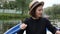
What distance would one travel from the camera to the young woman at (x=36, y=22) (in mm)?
1978

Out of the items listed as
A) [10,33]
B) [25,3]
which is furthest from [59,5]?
[10,33]

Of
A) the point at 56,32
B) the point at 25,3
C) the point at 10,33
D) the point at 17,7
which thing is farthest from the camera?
the point at 17,7

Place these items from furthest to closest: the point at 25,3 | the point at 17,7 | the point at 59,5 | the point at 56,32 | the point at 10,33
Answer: the point at 17,7 < the point at 25,3 < the point at 59,5 < the point at 10,33 < the point at 56,32

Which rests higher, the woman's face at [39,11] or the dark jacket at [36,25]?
the woman's face at [39,11]

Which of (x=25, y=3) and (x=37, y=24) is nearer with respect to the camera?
(x=37, y=24)

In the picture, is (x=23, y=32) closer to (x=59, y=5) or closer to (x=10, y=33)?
(x=10, y=33)

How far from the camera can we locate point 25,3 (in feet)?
57.2

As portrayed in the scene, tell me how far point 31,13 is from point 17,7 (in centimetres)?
1662

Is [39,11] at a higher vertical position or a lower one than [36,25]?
higher

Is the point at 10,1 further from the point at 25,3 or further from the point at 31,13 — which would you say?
the point at 31,13

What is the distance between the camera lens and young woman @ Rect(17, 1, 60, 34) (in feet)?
6.49

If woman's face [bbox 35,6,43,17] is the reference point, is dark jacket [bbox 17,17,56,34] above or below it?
below

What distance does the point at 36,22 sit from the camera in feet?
6.54

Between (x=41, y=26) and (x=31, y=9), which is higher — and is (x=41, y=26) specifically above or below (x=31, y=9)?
below
